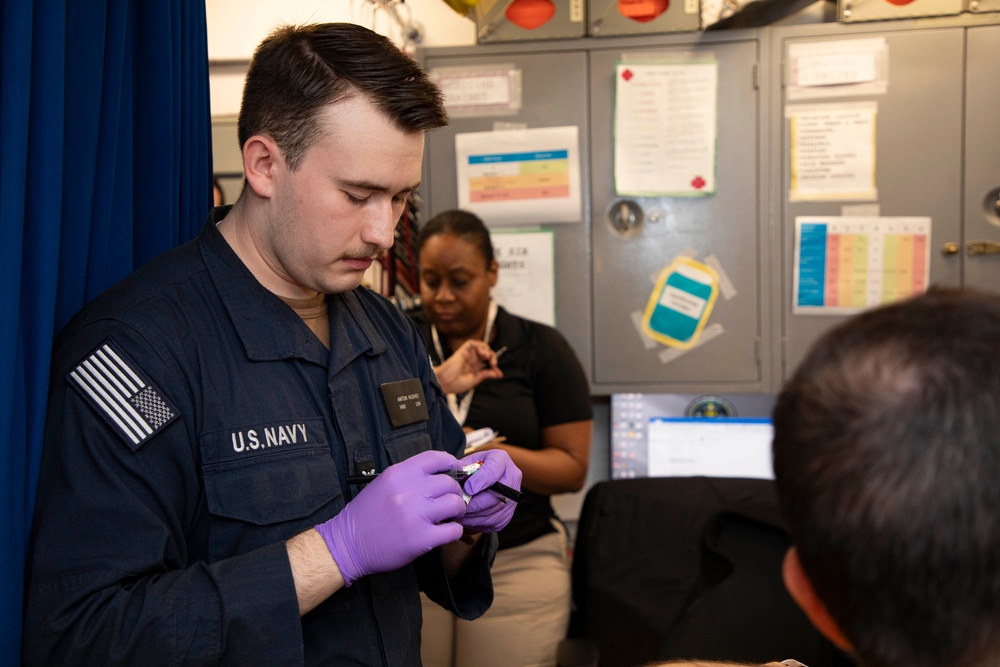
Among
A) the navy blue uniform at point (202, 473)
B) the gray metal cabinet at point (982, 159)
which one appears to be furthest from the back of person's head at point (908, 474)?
the gray metal cabinet at point (982, 159)

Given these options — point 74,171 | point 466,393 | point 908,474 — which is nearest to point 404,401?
point 74,171

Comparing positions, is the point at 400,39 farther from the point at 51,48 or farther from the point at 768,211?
the point at 51,48

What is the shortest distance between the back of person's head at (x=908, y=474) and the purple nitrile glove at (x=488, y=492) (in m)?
0.61

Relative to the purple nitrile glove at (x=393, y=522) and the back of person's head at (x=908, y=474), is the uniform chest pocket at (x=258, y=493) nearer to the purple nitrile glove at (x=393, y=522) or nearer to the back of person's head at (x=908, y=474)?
the purple nitrile glove at (x=393, y=522)

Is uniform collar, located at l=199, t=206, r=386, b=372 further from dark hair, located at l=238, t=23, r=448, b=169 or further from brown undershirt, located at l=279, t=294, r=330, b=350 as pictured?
dark hair, located at l=238, t=23, r=448, b=169

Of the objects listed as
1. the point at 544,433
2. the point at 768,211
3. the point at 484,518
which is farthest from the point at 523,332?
the point at 484,518

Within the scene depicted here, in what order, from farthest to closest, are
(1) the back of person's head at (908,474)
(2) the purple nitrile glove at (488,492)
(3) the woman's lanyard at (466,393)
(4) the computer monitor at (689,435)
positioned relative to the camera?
(4) the computer monitor at (689,435) < (3) the woman's lanyard at (466,393) < (2) the purple nitrile glove at (488,492) < (1) the back of person's head at (908,474)

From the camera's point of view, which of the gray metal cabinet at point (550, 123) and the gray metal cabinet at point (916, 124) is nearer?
the gray metal cabinet at point (916, 124)

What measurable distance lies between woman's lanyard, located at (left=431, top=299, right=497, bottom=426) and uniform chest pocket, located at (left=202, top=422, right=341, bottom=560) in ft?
3.52

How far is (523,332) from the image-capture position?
2.31m

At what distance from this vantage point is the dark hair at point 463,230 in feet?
7.52

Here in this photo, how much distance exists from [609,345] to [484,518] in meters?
1.48

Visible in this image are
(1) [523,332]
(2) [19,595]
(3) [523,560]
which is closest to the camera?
(2) [19,595]

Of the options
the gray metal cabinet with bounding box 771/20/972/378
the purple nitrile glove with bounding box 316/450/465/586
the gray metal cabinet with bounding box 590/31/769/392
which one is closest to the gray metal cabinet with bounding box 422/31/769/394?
the gray metal cabinet with bounding box 590/31/769/392
